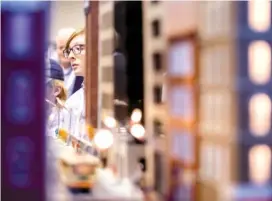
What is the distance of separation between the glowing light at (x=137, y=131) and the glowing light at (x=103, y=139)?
0.03m

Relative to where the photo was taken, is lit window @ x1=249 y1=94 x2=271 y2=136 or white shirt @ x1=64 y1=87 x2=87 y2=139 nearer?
lit window @ x1=249 y1=94 x2=271 y2=136

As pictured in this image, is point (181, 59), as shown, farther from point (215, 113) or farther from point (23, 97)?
point (23, 97)

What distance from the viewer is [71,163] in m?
0.82

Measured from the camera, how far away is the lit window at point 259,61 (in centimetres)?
77

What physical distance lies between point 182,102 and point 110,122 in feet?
0.36

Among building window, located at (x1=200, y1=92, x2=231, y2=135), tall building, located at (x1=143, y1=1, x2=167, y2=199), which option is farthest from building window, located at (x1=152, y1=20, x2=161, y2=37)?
building window, located at (x1=200, y1=92, x2=231, y2=135)

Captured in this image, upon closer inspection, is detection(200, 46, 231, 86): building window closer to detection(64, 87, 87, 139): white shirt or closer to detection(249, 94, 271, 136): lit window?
detection(249, 94, 271, 136): lit window

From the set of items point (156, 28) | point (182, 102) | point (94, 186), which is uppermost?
point (156, 28)

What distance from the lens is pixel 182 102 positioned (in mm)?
810

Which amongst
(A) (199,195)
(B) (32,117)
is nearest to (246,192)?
(A) (199,195)

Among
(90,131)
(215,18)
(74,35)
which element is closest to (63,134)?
(90,131)

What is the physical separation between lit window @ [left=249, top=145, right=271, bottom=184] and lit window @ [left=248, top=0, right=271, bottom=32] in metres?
0.15

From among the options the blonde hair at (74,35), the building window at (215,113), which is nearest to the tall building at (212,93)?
the building window at (215,113)

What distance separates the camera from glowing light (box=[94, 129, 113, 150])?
0.84 metres
